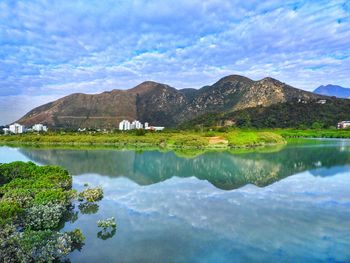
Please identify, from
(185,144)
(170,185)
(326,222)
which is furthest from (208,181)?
(185,144)

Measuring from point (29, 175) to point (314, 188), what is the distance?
2024 cm

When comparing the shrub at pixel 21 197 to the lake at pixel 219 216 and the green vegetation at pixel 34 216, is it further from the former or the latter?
the lake at pixel 219 216

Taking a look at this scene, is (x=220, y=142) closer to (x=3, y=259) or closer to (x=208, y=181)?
(x=208, y=181)

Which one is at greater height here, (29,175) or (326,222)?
(29,175)

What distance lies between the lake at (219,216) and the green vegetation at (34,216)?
735 mm

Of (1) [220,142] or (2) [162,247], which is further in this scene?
(1) [220,142]

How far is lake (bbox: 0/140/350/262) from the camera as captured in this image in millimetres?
11578

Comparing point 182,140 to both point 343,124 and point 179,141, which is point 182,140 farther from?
point 343,124

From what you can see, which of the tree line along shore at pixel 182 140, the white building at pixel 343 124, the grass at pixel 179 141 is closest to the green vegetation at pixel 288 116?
the white building at pixel 343 124

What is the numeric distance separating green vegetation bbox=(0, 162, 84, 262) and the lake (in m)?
0.74

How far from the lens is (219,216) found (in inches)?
637

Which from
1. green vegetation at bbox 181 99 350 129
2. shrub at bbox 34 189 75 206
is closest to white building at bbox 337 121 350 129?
green vegetation at bbox 181 99 350 129

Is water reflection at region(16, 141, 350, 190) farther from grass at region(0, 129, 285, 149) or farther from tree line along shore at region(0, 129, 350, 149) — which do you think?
tree line along shore at region(0, 129, 350, 149)

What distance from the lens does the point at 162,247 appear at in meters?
12.1
